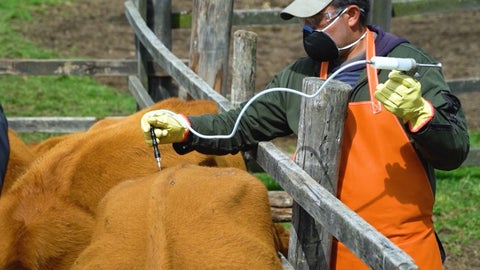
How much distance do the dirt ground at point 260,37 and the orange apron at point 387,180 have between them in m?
6.64

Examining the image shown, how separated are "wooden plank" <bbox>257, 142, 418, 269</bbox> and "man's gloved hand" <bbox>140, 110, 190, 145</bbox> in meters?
0.40

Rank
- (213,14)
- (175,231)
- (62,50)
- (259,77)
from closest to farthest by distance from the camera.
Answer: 1. (175,231)
2. (213,14)
3. (259,77)
4. (62,50)

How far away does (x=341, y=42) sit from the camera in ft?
12.9

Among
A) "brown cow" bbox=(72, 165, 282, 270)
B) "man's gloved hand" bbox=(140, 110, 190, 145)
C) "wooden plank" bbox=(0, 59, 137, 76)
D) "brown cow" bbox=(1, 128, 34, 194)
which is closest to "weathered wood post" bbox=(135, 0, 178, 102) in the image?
"wooden plank" bbox=(0, 59, 137, 76)

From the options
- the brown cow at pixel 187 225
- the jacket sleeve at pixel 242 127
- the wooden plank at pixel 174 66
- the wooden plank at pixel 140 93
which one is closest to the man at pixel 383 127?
the jacket sleeve at pixel 242 127

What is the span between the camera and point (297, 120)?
4.11m

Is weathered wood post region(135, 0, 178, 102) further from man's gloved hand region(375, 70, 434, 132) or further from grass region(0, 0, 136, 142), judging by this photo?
man's gloved hand region(375, 70, 434, 132)

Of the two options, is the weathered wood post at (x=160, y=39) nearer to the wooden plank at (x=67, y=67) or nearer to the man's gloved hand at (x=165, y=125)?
the wooden plank at (x=67, y=67)

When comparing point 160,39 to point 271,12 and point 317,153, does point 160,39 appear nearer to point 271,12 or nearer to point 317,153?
point 271,12

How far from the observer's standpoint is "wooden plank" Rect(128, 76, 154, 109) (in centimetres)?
786

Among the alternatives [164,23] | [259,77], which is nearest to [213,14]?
[164,23]

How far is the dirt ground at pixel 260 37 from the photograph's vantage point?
11.9m

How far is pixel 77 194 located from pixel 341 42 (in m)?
1.68

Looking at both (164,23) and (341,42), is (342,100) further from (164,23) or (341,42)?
(164,23)
